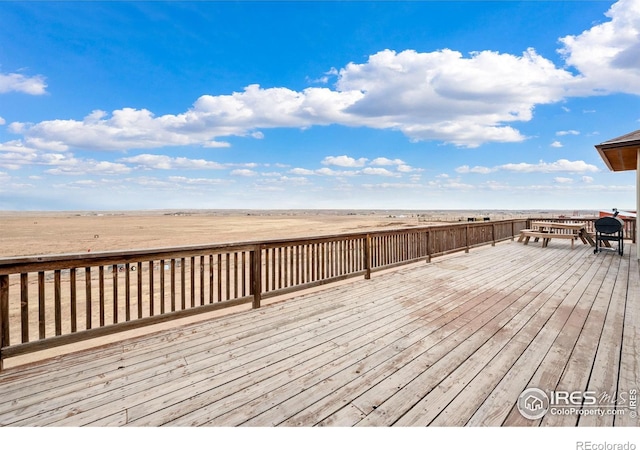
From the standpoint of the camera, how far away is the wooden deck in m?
1.63

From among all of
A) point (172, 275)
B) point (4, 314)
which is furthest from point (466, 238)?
point (4, 314)

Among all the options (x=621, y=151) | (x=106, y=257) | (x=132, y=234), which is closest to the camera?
(x=106, y=257)

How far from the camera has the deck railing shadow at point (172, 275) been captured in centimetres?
227

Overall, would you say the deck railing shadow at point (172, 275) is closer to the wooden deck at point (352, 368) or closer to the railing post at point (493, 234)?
the railing post at point (493, 234)

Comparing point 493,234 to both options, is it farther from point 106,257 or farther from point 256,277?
point 106,257

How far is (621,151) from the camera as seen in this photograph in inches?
268

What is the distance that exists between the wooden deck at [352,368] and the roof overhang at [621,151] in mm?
4037

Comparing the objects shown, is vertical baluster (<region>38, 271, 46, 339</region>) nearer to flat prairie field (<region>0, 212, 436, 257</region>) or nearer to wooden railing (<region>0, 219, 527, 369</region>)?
wooden railing (<region>0, 219, 527, 369</region>)

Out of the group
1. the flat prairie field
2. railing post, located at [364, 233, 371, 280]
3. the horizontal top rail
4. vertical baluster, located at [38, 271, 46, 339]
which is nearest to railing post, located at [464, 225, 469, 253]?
railing post, located at [364, 233, 371, 280]

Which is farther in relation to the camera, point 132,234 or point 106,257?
point 132,234

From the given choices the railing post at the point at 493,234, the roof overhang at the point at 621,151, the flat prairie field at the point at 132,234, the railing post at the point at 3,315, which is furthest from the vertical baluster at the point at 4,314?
the railing post at the point at 493,234

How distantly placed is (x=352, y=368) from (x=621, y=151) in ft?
29.3
